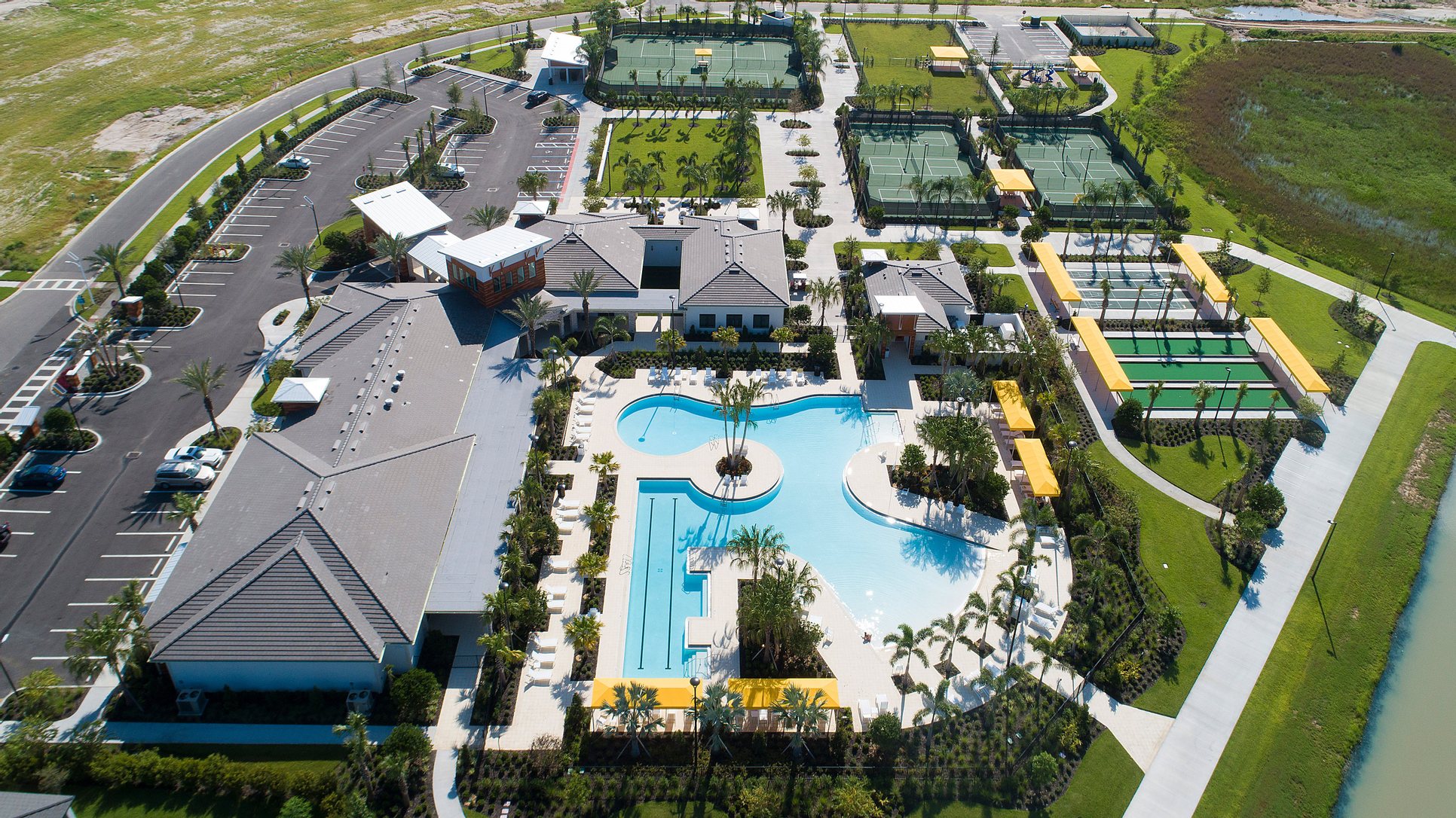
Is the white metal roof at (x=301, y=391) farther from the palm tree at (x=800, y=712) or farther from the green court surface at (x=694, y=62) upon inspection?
the green court surface at (x=694, y=62)

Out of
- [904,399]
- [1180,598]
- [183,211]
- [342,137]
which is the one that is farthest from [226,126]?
[1180,598]

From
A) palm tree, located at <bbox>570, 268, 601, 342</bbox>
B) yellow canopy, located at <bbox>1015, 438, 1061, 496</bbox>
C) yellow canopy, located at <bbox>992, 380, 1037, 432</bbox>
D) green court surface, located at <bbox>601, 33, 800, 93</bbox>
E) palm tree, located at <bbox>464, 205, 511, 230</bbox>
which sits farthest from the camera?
green court surface, located at <bbox>601, 33, 800, 93</bbox>

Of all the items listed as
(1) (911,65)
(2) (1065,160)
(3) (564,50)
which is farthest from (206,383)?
(1) (911,65)

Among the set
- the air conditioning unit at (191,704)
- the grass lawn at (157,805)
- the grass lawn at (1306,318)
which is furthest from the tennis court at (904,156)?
the grass lawn at (157,805)

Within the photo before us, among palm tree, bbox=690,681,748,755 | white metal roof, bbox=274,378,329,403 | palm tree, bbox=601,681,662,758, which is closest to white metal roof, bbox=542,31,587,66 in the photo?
white metal roof, bbox=274,378,329,403

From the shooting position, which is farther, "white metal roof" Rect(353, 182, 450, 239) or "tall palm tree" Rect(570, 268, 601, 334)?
"white metal roof" Rect(353, 182, 450, 239)

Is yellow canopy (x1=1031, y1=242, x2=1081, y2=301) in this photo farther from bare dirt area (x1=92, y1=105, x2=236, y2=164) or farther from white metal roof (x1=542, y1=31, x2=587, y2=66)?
bare dirt area (x1=92, y1=105, x2=236, y2=164)
